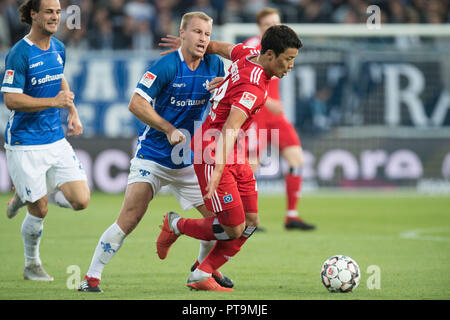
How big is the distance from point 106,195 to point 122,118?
1530 mm

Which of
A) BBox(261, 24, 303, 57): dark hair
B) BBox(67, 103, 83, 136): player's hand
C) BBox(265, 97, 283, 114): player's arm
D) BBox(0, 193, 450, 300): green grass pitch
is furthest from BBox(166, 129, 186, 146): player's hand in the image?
BBox(265, 97, 283, 114): player's arm

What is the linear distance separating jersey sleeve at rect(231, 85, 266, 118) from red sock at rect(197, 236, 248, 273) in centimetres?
111

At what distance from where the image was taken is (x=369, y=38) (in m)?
15.6

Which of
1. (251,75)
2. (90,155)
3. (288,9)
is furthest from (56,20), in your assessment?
(288,9)

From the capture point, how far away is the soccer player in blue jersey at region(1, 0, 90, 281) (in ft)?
20.9

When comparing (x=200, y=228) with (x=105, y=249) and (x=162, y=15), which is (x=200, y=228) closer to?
(x=105, y=249)

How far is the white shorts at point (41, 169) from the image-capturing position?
6578 millimetres

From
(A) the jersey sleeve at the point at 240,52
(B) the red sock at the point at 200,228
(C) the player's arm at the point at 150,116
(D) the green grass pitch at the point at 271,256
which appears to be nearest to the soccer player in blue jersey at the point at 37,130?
(D) the green grass pitch at the point at 271,256

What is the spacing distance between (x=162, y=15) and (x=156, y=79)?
11.5 meters

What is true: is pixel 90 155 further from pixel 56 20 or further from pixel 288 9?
pixel 56 20

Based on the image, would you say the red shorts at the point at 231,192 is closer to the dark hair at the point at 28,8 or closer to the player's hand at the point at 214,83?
the player's hand at the point at 214,83

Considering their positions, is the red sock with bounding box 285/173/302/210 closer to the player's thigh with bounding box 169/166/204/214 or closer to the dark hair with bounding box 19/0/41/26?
the player's thigh with bounding box 169/166/204/214

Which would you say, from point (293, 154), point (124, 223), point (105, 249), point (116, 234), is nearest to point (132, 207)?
point (124, 223)

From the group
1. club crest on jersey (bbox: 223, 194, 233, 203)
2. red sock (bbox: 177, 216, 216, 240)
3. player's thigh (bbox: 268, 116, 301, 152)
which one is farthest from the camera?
player's thigh (bbox: 268, 116, 301, 152)
